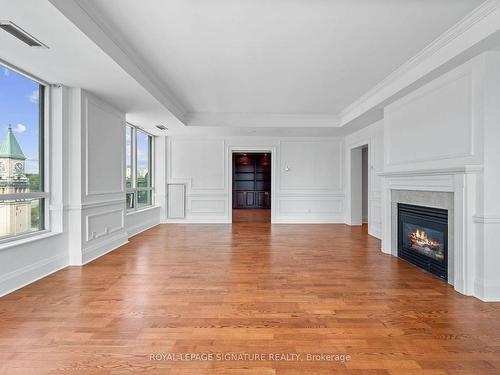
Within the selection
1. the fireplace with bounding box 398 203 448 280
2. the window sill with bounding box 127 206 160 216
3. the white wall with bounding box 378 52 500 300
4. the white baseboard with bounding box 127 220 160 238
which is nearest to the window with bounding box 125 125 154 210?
the window sill with bounding box 127 206 160 216

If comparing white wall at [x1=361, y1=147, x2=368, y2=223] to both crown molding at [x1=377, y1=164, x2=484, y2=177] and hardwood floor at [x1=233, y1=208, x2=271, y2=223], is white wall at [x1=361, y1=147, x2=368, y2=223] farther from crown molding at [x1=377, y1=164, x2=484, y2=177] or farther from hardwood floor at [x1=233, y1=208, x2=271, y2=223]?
crown molding at [x1=377, y1=164, x2=484, y2=177]

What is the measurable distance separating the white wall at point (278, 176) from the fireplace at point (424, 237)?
3.99 meters

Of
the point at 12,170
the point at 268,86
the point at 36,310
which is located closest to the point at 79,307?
the point at 36,310

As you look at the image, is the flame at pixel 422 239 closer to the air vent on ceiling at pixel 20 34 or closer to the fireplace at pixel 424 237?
the fireplace at pixel 424 237

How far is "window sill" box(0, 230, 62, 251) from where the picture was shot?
125 inches

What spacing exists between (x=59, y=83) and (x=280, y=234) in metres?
4.89

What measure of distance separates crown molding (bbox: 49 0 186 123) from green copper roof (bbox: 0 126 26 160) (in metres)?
1.51

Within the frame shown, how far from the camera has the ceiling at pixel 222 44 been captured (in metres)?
2.64

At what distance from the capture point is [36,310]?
2.67m

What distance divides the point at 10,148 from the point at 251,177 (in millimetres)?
10666

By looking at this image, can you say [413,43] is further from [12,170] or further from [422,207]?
[12,170]

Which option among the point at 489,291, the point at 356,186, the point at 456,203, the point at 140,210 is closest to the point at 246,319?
the point at 489,291

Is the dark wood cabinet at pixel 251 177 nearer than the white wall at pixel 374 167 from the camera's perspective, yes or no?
No

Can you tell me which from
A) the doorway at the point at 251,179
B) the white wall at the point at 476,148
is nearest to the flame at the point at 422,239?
the white wall at the point at 476,148
